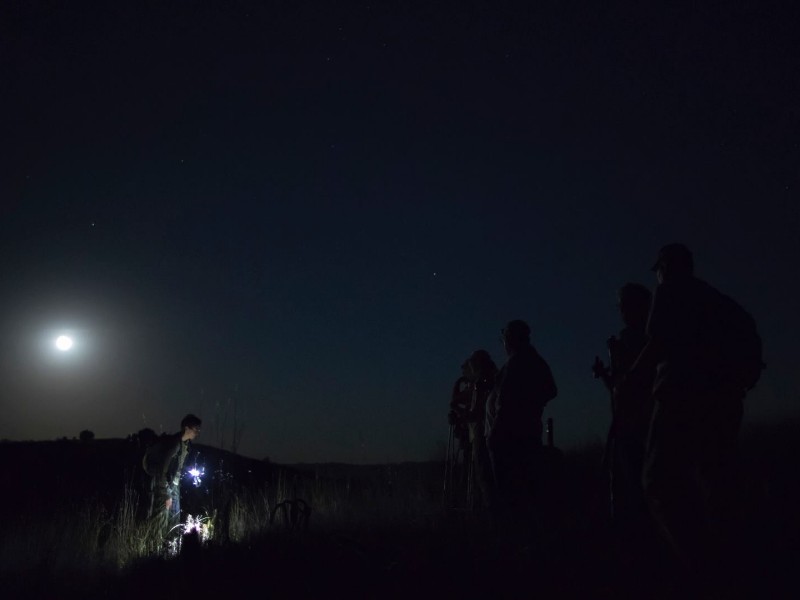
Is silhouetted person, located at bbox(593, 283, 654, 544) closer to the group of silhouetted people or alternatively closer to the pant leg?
the group of silhouetted people

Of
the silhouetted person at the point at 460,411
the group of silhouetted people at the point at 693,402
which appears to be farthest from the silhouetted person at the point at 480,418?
the group of silhouetted people at the point at 693,402

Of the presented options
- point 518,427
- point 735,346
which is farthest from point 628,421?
point 735,346

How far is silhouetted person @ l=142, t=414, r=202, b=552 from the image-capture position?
31.4ft

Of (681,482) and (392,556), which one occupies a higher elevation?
(681,482)

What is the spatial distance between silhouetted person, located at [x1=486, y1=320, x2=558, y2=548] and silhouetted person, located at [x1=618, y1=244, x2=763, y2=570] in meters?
2.75

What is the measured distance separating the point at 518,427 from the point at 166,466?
5.64 metres

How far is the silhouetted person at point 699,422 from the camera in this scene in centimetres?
374

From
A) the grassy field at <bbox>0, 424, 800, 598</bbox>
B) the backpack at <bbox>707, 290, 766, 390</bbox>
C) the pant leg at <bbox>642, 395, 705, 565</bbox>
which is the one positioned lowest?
the grassy field at <bbox>0, 424, 800, 598</bbox>

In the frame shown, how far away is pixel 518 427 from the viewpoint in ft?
21.7

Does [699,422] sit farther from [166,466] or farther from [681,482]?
[166,466]

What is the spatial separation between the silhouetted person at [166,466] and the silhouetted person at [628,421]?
6.38 metres

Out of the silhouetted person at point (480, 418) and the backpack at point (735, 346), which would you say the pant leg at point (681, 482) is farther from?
the silhouetted person at point (480, 418)

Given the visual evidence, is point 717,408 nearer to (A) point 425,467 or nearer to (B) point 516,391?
(B) point 516,391

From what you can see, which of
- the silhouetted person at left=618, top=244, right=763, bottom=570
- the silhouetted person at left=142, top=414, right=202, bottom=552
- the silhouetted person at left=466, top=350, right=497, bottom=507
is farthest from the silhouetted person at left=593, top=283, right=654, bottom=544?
the silhouetted person at left=142, top=414, right=202, bottom=552
